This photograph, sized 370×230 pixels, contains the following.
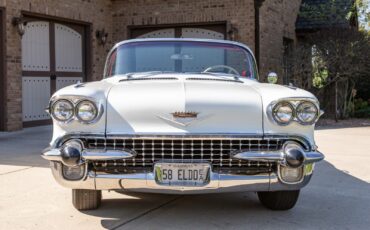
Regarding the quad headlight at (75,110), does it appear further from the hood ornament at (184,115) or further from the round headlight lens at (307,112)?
the round headlight lens at (307,112)

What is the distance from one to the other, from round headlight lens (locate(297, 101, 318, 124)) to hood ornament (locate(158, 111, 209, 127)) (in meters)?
0.76

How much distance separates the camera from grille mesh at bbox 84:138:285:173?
3.43 m

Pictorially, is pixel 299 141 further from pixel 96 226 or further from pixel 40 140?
pixel 40 140

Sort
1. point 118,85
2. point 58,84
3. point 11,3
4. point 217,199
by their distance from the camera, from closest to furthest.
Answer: point 118,85 → point 217,199 → point 11,3 → point 58,84

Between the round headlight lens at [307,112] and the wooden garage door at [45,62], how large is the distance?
25.9 feet

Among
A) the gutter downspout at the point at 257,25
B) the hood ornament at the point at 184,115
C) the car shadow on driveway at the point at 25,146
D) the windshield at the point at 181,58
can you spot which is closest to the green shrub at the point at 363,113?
the gutter downspout at the point at 257,25

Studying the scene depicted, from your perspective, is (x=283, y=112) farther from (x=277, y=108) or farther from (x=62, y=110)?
(x=62, y=110)

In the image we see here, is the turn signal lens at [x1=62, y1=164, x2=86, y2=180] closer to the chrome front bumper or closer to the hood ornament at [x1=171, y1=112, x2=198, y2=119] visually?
the chrome front bumper

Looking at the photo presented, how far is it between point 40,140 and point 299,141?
6036mm

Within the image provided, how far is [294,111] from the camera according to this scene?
11.7ft

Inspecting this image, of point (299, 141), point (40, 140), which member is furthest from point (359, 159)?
point (40, 140)

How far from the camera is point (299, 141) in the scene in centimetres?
356

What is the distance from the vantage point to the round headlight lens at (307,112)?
358 centimetres

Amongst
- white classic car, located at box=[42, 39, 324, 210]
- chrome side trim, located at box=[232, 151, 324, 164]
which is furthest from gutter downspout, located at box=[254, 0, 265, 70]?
chrome side trim, located at box=[232, 151, 324, 164]
